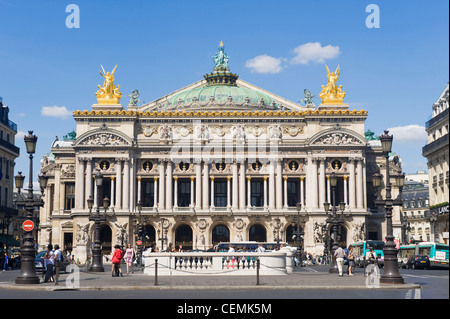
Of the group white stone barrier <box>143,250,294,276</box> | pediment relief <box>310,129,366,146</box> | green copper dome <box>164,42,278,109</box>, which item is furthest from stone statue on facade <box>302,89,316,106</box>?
white stone barrier <box>143,250,294,276</box>

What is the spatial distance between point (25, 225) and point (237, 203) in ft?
195

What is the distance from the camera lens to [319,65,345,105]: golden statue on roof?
96.1 metres

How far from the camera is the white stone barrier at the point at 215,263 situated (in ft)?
147

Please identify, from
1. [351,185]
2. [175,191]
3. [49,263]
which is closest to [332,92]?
[351,185]

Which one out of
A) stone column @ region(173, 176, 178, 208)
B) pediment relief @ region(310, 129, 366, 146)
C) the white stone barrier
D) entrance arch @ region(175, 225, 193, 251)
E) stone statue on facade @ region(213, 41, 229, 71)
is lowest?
the white stone barrier

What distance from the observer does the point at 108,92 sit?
96.6 meters

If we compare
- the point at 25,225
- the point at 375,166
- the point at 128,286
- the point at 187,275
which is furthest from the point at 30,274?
the point at 375,166

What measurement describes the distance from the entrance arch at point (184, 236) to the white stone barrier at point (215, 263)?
48.0 m

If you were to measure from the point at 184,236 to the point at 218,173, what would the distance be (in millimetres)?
9826

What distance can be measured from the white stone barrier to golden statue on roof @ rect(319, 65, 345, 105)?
53.1 metres

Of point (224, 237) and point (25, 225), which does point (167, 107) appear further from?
point (25, 225)

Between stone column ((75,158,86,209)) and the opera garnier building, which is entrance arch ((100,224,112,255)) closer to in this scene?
the opera garnier building

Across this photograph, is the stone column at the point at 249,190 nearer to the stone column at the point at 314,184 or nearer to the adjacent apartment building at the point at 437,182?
the stone column at the point at 314,184

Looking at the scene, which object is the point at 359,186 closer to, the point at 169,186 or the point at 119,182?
the point at 169,186
